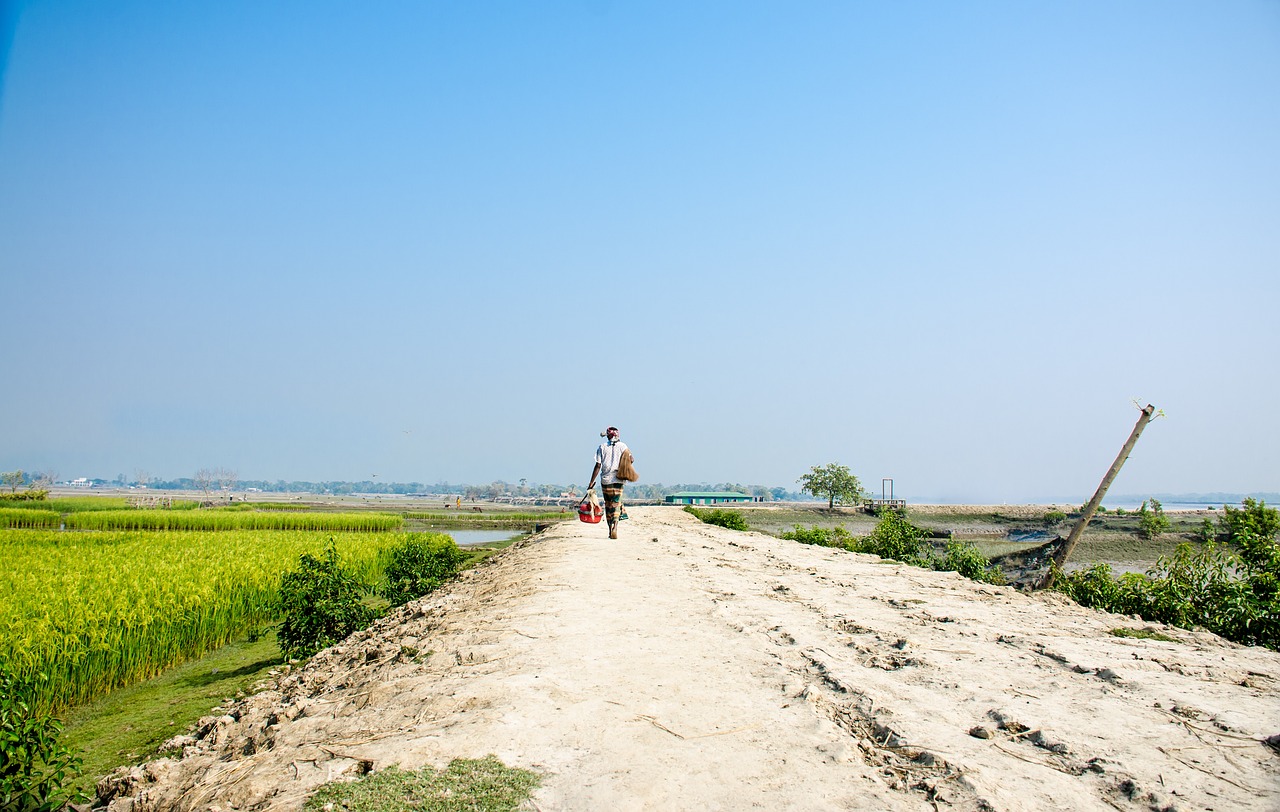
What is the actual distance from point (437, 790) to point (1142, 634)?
6.59m

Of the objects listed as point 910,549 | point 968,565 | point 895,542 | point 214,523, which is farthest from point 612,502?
point 214,523

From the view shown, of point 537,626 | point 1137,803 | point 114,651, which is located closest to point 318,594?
point 114,651

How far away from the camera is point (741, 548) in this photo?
15141mm

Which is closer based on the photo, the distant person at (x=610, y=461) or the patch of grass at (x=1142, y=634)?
the patch of grass at (x=1142, y=634)

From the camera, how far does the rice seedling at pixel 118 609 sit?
838 cm

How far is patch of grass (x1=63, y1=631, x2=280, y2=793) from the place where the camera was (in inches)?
264

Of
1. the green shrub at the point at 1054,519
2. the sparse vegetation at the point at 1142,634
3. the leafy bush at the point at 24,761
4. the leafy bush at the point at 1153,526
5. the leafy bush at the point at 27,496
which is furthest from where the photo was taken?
the leafy bush at the point at 27,496

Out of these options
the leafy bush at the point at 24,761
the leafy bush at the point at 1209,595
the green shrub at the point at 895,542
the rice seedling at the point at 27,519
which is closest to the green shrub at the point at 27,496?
the rice seedling at the point at 27,519

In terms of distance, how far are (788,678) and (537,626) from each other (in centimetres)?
246

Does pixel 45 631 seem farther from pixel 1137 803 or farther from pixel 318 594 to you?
pixel 1137 803

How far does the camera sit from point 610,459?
1345 centimetres

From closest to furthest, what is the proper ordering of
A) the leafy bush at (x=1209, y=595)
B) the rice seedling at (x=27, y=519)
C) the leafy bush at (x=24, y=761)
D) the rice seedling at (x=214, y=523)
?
1. the leafy bush at (x=24, y=761)
2. the leafy bush at (x=1209, y=595)
3. the rice seedling at (x=214, y=523)
4. the rice seedling at (x=27, y=519)

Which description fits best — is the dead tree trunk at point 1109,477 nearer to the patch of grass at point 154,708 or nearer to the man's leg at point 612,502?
the man's leg at point 612,502

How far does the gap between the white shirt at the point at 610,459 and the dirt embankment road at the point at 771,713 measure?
5.43 m
